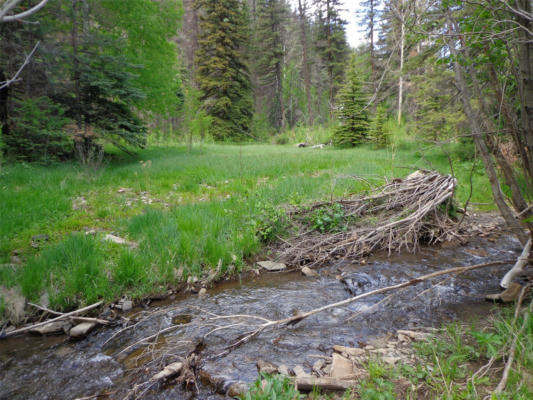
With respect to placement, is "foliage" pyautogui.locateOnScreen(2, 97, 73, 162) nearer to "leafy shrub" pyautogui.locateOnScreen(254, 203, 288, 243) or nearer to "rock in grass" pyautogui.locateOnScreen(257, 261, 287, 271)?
"leafy shrub" pyautogui.locateOnScreen(254, 203, 288, 243)

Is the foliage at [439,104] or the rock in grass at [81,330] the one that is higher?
the foliage at [439,104]

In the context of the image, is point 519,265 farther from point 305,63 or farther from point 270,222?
point 305,63

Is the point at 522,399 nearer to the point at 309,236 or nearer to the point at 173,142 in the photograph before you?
the point at 309,236

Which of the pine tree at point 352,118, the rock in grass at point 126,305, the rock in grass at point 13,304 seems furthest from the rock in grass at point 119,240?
the pine tree at point 352,118

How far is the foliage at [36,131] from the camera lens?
7523 millimetres

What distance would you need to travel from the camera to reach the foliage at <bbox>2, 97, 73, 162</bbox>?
7.52 metres

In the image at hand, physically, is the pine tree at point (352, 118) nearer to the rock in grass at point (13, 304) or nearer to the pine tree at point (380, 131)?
the pine tree at point (380, 131)

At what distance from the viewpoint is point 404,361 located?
184cm

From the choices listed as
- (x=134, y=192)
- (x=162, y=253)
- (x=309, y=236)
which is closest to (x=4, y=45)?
(x=134, y=192)

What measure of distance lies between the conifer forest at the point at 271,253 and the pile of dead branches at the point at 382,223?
0.12 feet

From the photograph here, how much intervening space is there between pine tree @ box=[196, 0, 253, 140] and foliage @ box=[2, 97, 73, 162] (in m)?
17.7

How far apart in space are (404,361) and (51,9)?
39.0 ft

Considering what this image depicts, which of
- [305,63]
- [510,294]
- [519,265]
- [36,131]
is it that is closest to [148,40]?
[36,131]

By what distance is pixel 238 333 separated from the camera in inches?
96.0
